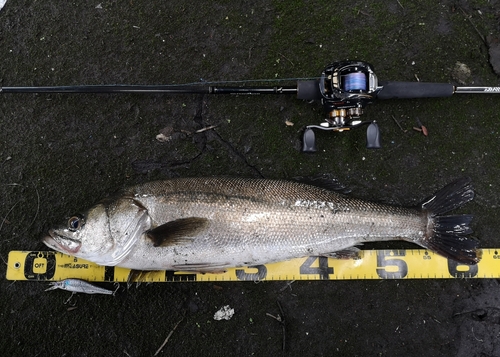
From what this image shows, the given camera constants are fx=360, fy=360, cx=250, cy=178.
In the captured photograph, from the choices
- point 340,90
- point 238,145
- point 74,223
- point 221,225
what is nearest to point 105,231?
point 74,223

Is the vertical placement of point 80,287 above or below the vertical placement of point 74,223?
below

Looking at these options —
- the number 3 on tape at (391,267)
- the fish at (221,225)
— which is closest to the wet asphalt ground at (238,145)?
the number 3 on tape at (391,267)

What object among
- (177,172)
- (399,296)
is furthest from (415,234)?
(177,172)

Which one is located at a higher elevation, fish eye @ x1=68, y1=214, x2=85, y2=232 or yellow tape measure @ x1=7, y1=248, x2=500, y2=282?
fish eye @ x1=68, y1=214, x2=85, y2=232

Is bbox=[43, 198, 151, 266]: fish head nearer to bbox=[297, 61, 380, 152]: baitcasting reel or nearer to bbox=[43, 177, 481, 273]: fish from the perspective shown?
bbox=[43, 177, 481, 273]: fish

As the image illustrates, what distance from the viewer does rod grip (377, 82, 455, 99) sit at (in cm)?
301

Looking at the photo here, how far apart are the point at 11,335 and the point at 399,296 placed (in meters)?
3.41

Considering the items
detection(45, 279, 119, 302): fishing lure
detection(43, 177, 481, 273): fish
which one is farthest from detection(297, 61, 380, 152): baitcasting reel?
detection(45, 279, 119, 302): fishing lure

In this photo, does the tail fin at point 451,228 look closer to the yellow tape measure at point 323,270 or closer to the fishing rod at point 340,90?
the yellow tape measure at point 323,270

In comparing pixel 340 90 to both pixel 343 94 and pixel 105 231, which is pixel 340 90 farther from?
pixel 105 231

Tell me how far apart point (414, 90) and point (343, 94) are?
0.77 metres

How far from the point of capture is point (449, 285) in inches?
125

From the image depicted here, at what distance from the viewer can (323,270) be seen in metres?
3.15

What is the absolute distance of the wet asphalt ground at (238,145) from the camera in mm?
3146
